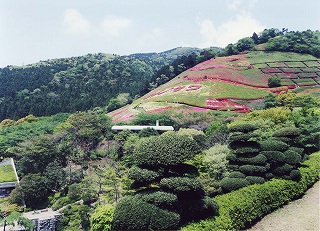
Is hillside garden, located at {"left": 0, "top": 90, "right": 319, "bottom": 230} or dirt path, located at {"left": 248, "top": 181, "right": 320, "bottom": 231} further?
dirt path, located at {"left": 248, "top": 181, "right": 320, "bottom": 231}

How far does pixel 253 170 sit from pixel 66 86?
9190cm

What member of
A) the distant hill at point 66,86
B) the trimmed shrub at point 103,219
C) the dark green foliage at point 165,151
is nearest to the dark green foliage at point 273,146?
the dark green foliage at point 165,151

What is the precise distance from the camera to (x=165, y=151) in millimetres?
13367

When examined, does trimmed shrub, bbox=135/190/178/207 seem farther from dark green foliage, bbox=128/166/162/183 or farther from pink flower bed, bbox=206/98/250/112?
pink flower bed, bbox=206/98/250/112

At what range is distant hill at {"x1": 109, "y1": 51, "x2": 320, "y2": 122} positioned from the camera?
170ft

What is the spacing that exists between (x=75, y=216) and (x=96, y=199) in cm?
207

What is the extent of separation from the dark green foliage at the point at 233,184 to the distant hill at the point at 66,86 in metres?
61.5

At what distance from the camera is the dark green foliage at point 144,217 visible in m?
12.4

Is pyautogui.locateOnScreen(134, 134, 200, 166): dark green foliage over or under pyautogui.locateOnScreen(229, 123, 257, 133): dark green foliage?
under

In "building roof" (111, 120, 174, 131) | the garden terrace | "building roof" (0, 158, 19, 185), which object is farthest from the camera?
"building roof" (111, 120, 174, 131)

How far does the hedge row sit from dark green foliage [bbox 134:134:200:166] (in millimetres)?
2738

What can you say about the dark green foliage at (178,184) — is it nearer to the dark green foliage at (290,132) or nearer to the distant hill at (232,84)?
the dark green foliage at (290,132)

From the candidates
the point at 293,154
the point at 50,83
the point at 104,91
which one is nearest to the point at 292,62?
the point at 104,91

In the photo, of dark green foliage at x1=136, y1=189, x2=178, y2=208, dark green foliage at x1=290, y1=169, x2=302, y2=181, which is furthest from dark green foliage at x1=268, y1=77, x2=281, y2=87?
dark green foliage at x1=136, y1=189, x2=178, y2=208
